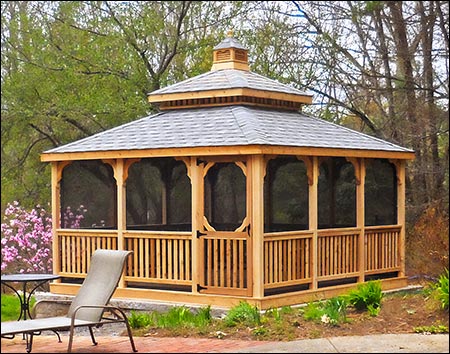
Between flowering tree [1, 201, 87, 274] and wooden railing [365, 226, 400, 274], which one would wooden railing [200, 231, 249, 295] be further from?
flowering tree [1, 201, 87, 274]

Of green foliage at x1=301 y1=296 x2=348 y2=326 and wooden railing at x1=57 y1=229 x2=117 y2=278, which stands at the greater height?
wooden railing at x1=57 y1=229 x2=117 y2=278

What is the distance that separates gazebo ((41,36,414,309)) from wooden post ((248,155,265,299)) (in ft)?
0.04

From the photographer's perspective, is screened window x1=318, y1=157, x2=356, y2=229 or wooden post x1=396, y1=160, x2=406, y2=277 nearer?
wooden post x1=396, y1=160, x2=406, y2=277

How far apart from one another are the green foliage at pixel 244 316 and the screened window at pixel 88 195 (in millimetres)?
6710

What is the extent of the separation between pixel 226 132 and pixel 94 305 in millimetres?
3829

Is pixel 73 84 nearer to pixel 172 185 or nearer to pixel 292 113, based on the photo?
pixel 172 185

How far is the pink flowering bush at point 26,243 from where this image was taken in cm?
1856

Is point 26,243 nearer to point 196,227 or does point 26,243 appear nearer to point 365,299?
point 196,227

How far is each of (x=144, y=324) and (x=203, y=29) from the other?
10.9 meters

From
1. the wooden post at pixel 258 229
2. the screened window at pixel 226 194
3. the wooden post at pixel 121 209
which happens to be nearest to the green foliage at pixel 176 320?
the wooden post at pixel 258 229

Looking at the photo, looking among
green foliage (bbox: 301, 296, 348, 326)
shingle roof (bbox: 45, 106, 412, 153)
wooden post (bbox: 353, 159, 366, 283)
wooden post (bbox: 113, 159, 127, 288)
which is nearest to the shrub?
wooden post (bbox: 353, 159, 366, 283)

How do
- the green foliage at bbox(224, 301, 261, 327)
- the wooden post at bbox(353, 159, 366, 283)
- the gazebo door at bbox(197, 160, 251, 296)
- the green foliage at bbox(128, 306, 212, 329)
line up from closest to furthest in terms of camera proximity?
the green foliage at bbox(224, 301, 261, 327) → the green foliage at bbox(128, 306, 212, 329) → the gazebo door at bbox(197, 160, 251, 296) → the wooden post at bbox(353, 159, 366, 283)

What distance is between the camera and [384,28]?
907 inches

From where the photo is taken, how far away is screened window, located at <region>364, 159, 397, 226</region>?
1638 cm
